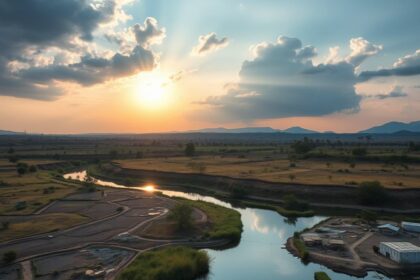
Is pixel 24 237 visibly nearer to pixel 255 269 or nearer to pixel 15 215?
pixel 15 215

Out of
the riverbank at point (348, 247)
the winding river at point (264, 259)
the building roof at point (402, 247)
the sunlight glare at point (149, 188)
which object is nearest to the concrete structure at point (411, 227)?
the riverbank at point (348, 247)

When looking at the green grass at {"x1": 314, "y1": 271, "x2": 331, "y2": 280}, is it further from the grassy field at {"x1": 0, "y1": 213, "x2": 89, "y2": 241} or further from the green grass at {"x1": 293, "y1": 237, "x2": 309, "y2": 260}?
the grassy field at {"x1": 0, "y1": 213, "x2": 89, "y2": 241}

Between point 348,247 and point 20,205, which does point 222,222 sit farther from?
point 20,205

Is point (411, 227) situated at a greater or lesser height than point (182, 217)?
lesser

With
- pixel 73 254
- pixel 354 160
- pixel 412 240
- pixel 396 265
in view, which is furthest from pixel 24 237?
pixel 354 160

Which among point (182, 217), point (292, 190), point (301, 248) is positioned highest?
point (292, 190)

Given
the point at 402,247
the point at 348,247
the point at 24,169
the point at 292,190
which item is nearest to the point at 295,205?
the point at 292,190

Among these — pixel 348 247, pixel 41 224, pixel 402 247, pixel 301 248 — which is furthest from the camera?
pixel 41 224
